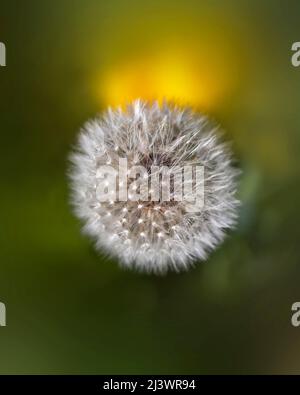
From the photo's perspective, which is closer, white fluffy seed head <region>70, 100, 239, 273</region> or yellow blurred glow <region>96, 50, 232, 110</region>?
white fluffy seed head <region>70, 100, 239, 273</region>

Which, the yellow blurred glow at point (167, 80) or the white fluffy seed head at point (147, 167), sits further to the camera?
the yellow blurred glow at point (167, 80)

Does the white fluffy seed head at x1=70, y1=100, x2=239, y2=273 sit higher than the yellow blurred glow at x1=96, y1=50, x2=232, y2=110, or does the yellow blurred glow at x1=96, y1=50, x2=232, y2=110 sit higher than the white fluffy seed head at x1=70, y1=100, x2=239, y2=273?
the yellow blurred glow at x1=96, y1=50, x2=232, y2=110

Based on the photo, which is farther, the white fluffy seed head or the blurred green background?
the blurred green background

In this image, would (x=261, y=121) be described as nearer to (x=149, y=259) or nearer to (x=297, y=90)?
(x=297, y=90)

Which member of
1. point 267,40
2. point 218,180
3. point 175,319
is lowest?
point 175,319

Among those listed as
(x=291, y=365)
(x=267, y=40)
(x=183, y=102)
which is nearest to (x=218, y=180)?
(x=183, y=102)
